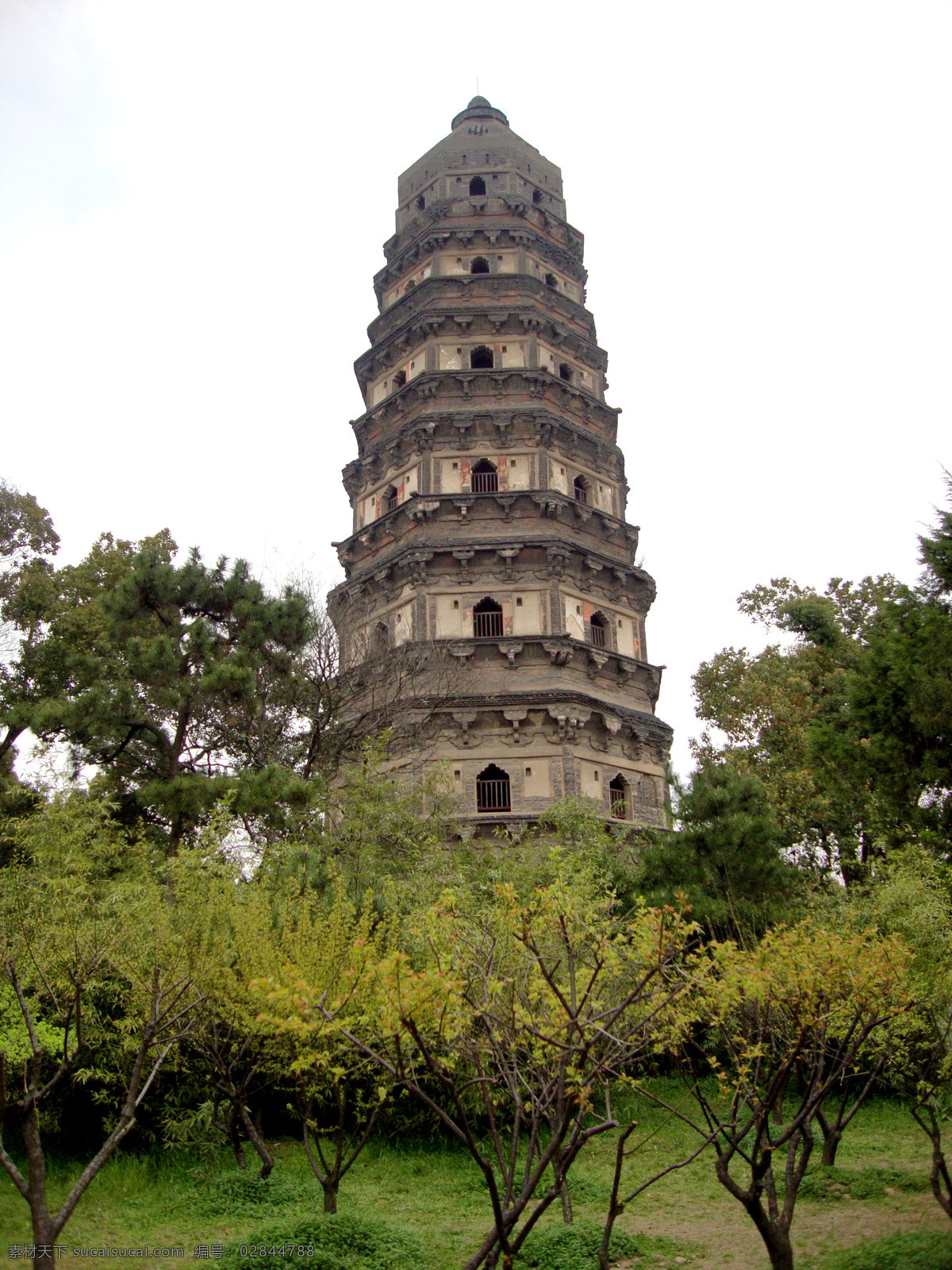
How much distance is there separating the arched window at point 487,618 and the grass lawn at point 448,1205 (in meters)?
9.89

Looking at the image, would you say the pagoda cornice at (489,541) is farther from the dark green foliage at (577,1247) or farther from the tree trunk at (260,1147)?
the dark green foliage at (577,1247)

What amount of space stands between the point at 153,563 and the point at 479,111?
20.3 metres

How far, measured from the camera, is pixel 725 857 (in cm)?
1327

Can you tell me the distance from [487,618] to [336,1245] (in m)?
13.3

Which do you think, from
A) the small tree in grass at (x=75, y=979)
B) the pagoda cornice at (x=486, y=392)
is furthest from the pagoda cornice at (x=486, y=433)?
the small tree in grass at (x=75, y=979)

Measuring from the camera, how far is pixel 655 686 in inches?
827

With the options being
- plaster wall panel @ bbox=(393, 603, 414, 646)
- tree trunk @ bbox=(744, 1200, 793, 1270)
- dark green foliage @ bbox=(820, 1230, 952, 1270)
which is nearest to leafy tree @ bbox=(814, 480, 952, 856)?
dark green foliage @ bbox=(820, 1230, 952, 1270)

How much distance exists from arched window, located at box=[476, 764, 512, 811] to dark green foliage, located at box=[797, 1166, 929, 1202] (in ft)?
27.2

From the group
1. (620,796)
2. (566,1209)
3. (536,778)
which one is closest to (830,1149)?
(566,1209)

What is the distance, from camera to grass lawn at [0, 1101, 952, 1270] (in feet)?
28.9

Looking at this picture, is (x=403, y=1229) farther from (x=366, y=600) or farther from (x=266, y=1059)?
(x=366, y=600)

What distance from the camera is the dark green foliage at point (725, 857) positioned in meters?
13.0

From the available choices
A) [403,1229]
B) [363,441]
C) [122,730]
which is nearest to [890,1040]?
[403,1229]

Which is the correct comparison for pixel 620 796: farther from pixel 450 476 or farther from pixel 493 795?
pixel 450 476
